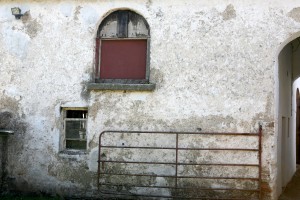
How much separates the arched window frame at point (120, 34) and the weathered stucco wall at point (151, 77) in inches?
6.8

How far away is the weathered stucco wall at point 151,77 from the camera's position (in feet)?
29.0

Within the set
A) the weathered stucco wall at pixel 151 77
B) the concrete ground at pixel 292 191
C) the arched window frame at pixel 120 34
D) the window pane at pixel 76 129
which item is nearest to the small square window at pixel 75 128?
the window pane at pixel 76 129

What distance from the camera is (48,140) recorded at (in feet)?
32.0

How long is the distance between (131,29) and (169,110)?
6.87 feet

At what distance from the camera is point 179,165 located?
29.6ft

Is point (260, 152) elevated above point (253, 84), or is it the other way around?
point (253, 84)

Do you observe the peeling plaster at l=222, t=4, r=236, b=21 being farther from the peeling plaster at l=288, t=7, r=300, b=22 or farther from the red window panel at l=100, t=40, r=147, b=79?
the red window panel at l=100, t=40, r=147, b=79

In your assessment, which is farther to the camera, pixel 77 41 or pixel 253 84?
pixel 77 41

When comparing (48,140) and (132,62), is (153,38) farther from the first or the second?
(48,140)

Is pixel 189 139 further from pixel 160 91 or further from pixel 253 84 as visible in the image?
pixel 253 84

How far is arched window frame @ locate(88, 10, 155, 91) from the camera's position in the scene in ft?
31.0

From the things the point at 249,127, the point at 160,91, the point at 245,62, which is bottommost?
the point at 249,127

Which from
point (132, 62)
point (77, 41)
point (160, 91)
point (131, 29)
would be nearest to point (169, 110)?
point (160, 91)

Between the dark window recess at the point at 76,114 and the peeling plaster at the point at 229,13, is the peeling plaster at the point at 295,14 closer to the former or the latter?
the peeling plaster at the point at 229,13
